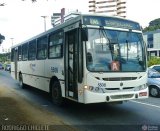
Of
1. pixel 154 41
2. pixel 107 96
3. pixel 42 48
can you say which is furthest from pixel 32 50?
pixel 154 41

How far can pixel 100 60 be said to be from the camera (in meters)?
10.6

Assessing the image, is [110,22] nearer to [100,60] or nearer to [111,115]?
[100,60]

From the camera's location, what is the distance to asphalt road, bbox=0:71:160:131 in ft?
30.6

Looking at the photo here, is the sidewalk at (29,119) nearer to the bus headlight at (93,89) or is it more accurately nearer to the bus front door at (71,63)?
the bus front door at (71,63)

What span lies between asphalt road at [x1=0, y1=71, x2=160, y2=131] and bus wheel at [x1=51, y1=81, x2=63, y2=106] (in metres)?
0.21

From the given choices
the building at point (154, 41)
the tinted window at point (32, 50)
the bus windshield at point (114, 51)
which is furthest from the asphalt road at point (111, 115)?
the building at point (154, 41)

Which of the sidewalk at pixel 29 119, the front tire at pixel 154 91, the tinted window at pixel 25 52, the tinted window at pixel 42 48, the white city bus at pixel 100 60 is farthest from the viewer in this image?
the tinted window at pixel 25 52

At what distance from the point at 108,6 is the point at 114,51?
128 m

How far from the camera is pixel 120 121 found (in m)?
10.1

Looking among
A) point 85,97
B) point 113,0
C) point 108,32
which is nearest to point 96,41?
point 108,32

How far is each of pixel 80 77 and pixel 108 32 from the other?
1751 mm

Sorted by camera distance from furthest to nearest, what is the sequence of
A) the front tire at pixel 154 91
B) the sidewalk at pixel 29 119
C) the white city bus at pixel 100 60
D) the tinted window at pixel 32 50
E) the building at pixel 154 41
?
the building at pixel 154 41 → the tinted window at pixel 32 50 → the front tire at pixel 154 91 → the white city bus at pixel 100 60 → the sidewalk at pixel 29 119

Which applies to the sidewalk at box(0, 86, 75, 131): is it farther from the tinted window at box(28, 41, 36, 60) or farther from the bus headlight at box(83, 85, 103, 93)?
the tinted window at box(28, 41, 36, 60)

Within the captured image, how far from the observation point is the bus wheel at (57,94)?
12762 mm
